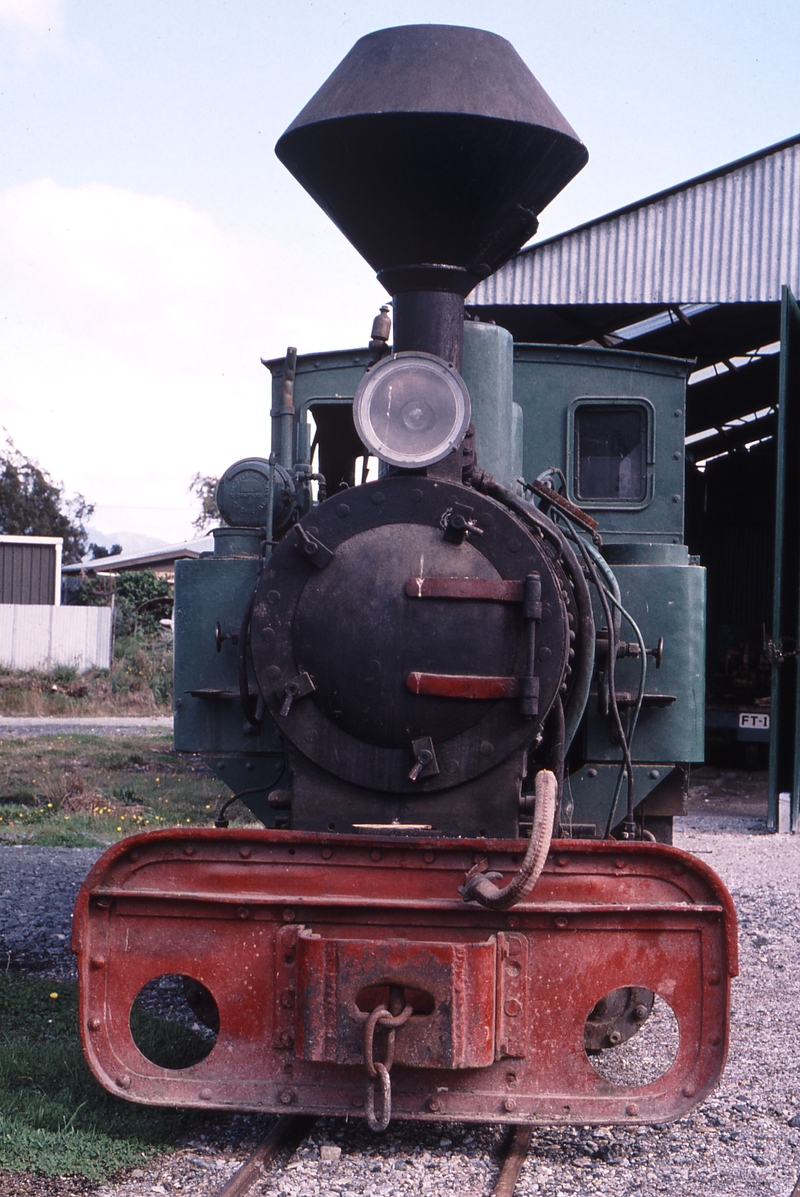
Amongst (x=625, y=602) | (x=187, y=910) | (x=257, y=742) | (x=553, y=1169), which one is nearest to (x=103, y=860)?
(x=187, y=910)

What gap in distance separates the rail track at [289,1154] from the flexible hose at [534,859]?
2.34 feet

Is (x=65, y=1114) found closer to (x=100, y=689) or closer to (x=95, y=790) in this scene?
(x=95, y=790)

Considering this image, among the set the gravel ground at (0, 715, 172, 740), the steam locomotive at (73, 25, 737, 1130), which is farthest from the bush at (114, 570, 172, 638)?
the steam locomotive at (73, 25, 737, 1130)

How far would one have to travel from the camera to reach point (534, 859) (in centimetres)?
283

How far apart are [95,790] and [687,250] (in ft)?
23.7

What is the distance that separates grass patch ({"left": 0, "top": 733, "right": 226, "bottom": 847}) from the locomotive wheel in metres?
5.18

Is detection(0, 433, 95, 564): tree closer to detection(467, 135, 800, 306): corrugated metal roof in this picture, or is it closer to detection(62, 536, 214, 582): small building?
detection(62, 536, 214, 582): small building

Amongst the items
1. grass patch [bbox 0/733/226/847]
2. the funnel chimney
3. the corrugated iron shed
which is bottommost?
grass patch [bbox 0/733/226/847]

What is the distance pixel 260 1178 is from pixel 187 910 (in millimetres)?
709

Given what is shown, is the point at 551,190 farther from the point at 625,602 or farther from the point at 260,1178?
the point at 260,1178

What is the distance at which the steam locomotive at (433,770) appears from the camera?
3098 millimetres

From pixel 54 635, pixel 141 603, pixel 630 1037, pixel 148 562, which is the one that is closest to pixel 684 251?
pixel 630 1037

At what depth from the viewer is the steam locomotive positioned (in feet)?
10.2

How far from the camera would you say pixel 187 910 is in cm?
320
